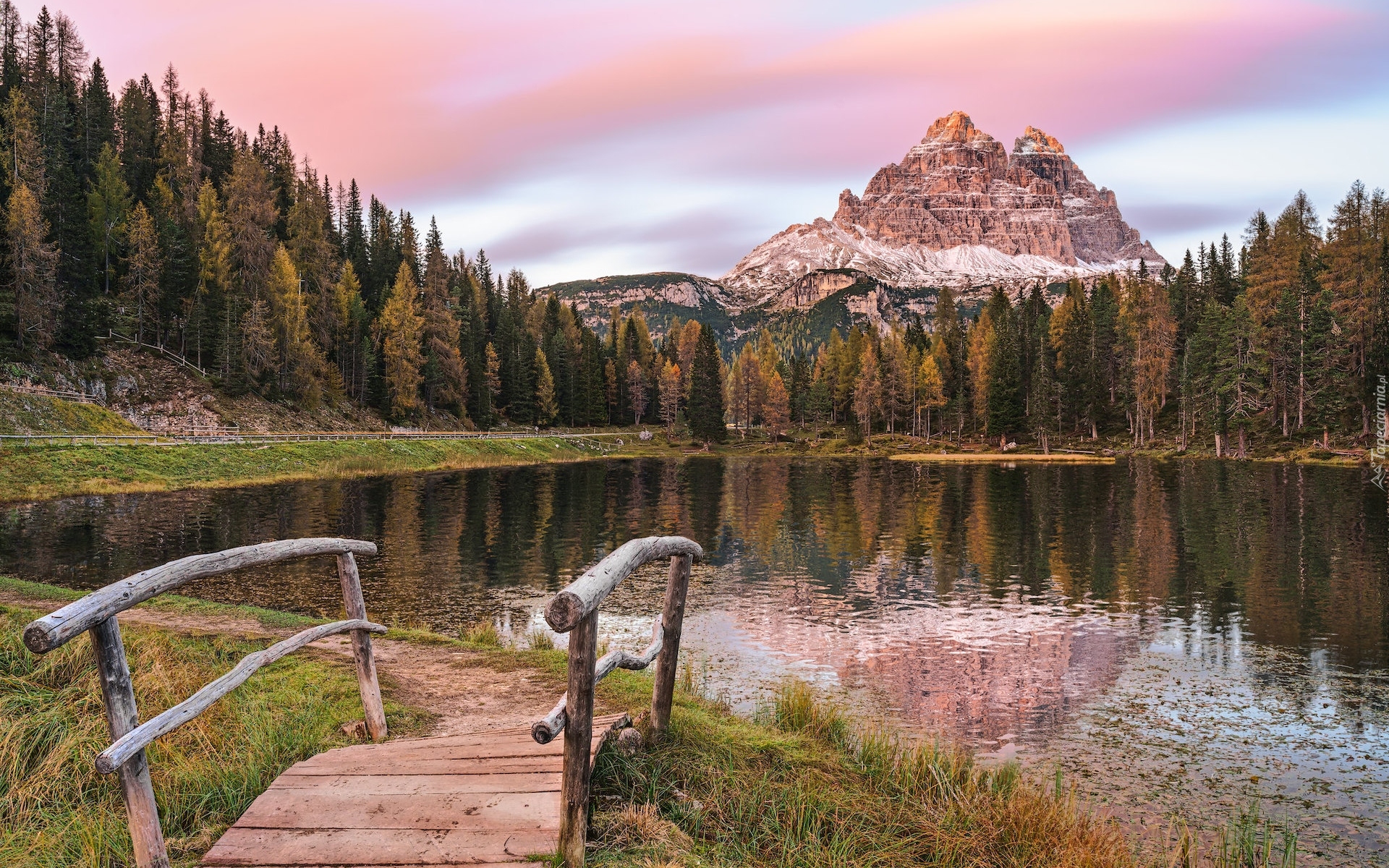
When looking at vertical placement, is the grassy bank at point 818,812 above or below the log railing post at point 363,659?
below

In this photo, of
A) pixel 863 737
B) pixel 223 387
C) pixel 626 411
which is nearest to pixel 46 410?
pixel 223 387

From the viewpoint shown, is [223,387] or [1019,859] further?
[223,387]

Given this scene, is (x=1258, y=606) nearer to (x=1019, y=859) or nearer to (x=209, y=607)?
(x=1019, y=859)

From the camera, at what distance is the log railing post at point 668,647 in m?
7.86

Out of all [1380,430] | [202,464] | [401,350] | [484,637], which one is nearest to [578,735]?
[484,637]

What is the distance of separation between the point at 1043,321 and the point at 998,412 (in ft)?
71.0

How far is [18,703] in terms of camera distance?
901cm

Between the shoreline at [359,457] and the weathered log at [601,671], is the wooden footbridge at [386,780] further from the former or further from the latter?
the shoreline at [359,457]

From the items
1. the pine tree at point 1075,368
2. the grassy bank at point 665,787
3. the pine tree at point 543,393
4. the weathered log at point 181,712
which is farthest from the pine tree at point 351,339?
the weathered log at point 181,712

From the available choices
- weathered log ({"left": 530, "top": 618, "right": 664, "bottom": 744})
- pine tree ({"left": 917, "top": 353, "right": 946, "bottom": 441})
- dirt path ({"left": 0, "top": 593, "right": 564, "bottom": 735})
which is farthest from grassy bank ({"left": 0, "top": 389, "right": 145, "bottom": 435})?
pine tree ({"left": 917, "top": 353, "right": 946, "bottom": 441})

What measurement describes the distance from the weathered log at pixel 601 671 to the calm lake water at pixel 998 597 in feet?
22.1

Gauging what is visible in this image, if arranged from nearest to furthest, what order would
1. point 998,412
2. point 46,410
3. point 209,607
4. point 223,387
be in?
point 209,607
point 46,410
point 223,387
point 998,412

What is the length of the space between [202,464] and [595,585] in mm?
57322

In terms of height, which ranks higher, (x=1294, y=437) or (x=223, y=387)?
(x=223, y=387)
